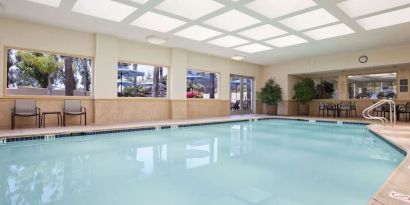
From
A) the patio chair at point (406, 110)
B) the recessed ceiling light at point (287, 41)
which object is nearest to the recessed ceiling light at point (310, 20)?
the recessed ceiling light at point (287, 41)

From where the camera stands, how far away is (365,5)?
209 inches

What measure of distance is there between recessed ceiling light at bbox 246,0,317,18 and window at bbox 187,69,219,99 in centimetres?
545

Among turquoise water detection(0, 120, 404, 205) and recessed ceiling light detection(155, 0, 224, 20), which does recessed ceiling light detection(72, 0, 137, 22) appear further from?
turquoise water detection(0, 120, 404, 205)

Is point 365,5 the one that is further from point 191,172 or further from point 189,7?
point 191,172

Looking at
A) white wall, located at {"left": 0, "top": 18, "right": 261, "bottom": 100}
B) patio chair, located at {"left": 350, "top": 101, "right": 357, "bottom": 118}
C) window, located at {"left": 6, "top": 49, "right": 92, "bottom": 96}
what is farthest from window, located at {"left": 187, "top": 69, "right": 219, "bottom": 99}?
patio chair, located at {"left": 350, "top": 101, "right": 357, "bottom": 118}

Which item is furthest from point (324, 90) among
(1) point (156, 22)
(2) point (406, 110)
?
(1) point (156, 22)

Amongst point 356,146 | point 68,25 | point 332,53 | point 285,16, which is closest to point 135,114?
point 68,25

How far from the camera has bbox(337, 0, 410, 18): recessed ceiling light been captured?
16.7 feet

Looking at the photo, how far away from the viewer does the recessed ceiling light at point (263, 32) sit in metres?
7.07

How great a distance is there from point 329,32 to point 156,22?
5.17 m

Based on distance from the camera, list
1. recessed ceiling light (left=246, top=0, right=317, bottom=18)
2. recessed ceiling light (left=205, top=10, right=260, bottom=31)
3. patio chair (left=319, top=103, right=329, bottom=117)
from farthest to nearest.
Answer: patio chair (left=319, top=103, right=329, bottom=117) → recessed ceiling light (left=205, top=10, right=260, bottom=31) → recessed ceiling light (left=246, top=0, right=317, bottom=18)

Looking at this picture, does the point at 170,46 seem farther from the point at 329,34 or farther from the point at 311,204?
the point at 311,204

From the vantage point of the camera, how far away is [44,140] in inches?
212

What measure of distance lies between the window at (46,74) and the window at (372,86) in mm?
11756
